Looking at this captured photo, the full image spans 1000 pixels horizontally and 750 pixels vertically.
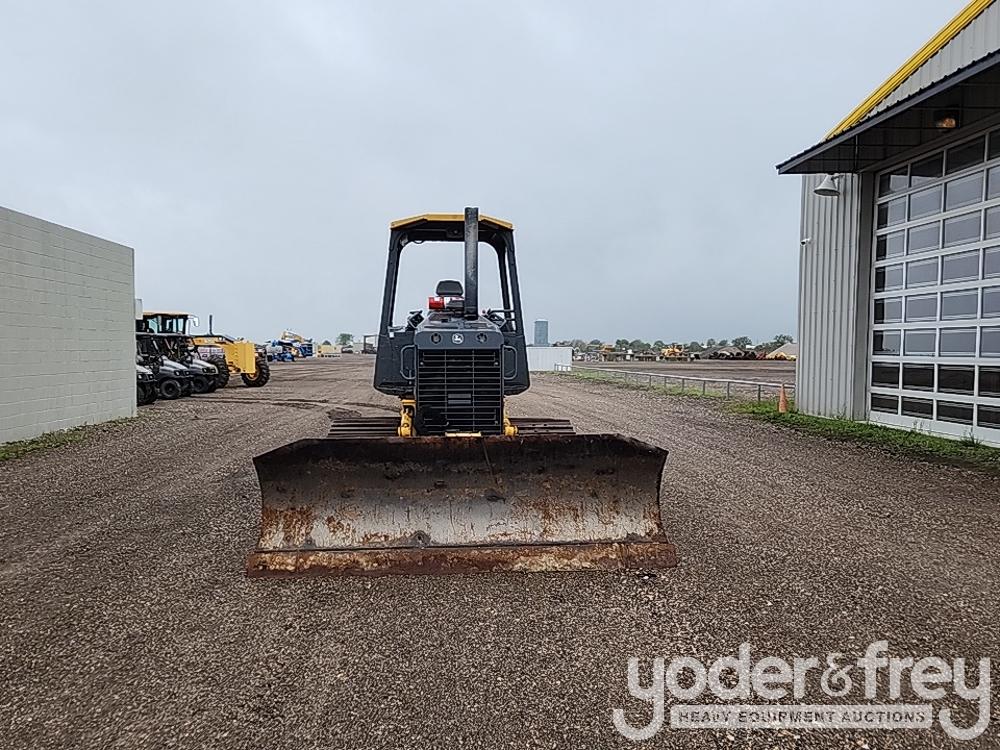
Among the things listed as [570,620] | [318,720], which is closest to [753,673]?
[570,620]

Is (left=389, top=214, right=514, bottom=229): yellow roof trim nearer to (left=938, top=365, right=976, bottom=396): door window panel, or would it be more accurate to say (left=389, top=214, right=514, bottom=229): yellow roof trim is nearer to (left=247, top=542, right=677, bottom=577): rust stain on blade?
(left=247, top=542, right=677, bottom=577): rust stain on blade

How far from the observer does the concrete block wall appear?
9.66 m

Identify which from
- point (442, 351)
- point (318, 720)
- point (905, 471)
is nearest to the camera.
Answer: point (318, 720)

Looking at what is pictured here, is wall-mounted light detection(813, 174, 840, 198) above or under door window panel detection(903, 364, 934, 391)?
above

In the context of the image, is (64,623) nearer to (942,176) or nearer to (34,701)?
(34,701)

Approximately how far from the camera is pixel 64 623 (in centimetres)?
353

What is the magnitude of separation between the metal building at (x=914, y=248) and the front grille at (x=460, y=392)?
252 inches

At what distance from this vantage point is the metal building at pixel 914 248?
8797 mm

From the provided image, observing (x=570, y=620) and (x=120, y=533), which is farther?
(x=120, y=533)

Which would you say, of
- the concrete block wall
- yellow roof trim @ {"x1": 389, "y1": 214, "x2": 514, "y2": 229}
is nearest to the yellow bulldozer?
the concrete block wall

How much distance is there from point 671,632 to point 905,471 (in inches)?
→ 225

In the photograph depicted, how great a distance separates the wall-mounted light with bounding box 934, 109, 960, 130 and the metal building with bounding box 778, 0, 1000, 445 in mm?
20

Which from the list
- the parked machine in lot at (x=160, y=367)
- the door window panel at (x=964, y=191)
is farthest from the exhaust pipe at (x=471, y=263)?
the parked machine in lot at (x=160, y=367)

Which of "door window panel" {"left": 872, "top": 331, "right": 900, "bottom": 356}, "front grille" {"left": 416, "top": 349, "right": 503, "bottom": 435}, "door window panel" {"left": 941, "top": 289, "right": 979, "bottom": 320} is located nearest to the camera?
"front grille" {"left": 416, "top": 349, "right": 503, "bottom": 435}
